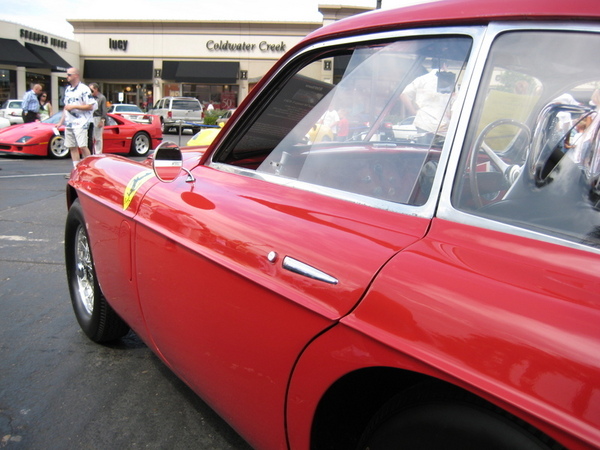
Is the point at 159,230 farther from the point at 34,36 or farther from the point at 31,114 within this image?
the point at 34,36

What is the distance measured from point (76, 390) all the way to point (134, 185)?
1075 mm

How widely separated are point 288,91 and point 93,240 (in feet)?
4.36

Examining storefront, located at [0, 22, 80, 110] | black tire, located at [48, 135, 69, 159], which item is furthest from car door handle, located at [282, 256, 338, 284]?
storefront, located at [0, 22, 80, 110]

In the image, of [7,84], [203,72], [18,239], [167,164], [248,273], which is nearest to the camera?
[248,273]

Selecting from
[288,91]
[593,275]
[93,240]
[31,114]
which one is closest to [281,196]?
[288,91]

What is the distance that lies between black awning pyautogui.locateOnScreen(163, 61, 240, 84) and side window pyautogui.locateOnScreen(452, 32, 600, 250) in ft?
122

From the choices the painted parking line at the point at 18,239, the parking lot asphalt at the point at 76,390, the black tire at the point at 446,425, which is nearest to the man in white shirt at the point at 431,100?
the black tire at the point at 446,425

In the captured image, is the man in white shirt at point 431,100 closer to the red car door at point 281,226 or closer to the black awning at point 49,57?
the red car door at point 281,226

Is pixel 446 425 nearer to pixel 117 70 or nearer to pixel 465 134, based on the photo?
pixel 465 134

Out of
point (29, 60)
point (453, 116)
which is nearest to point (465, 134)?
point (453, 116)

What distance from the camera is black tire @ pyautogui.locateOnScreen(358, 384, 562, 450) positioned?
0.97 metres

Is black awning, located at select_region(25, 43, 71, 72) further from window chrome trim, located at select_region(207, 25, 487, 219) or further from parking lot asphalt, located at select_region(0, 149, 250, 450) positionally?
window chrome trim, located at select_region(207, 25, 487, 219)

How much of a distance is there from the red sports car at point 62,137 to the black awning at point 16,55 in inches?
867

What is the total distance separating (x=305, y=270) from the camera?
1374 mm
